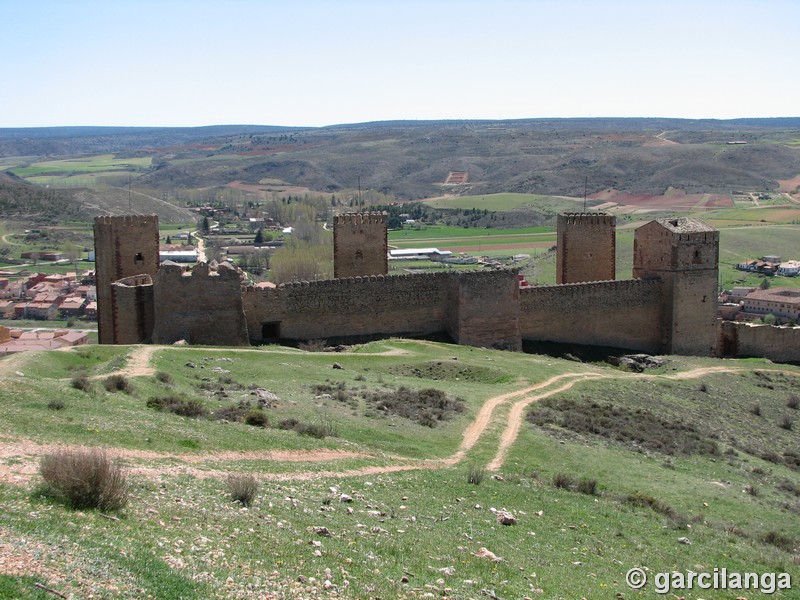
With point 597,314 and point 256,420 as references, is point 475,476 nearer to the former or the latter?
point 256,420

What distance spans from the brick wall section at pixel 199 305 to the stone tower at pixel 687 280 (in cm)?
1458

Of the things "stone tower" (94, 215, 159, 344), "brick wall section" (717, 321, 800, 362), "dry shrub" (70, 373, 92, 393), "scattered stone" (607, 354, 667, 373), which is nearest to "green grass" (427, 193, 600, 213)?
"brick wall section" (717, 321, 800, 362)

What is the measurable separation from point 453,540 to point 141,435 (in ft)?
15.9

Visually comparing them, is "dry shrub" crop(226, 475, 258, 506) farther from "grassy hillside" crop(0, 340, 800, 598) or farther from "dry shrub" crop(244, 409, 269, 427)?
"dry shrub" crop(244, 409, 269, 427)

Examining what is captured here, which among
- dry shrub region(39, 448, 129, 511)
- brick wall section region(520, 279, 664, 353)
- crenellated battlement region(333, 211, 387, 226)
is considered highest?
crenellated battlement region(333, 211, 387, 226)

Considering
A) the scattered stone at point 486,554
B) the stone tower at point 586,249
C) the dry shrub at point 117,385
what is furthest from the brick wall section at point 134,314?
the scattered stone at point 486,554

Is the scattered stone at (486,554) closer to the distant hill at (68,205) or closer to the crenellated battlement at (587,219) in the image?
the crenellated battlement at (587,219)

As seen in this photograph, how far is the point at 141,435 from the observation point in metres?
13.4

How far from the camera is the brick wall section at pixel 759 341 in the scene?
32500 millimetres

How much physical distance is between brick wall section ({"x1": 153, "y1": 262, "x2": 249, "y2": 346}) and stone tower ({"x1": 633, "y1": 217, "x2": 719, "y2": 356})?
1458 cm

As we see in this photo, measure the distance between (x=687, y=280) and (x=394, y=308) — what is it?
10226mm

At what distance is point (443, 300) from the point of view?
94.3 ft

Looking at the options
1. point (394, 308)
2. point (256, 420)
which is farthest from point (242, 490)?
point (394, 308)

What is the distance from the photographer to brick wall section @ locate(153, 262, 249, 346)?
24.4 m
